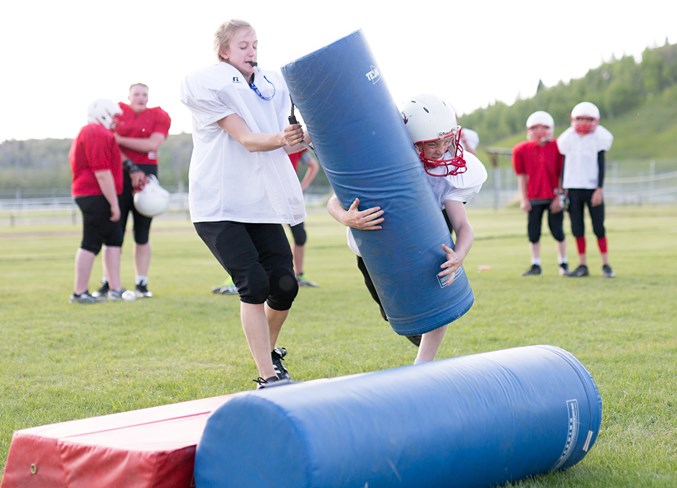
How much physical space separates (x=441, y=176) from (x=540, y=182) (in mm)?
A: 7661

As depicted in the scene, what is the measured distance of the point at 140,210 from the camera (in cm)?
1004

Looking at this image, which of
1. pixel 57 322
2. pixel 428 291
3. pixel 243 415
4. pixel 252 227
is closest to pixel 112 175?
pixel 57 322

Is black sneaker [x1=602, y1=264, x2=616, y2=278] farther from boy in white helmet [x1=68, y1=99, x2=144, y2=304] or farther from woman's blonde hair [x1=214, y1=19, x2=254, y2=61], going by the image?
woman's blonde hair [x1=214, y1=19, x2=254, y2=61]

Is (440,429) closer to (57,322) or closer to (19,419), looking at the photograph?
(19,419)

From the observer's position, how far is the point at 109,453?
329 centimetres

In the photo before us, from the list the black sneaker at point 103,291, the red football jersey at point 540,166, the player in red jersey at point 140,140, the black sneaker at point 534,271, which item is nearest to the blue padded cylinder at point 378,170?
the player in red jersey at point 140,140

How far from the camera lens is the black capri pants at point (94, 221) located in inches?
378

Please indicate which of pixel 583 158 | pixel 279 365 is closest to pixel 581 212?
pixel 583 158

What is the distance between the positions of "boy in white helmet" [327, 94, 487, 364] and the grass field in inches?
41.0

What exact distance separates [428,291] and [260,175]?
1.17 m

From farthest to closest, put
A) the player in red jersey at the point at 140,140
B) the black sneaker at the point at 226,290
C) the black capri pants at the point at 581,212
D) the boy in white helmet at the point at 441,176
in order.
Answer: the black capri pants at the point at 581,212
the black sneaker at the point at 226,290
the player in red jersey at the point at 140,140
the boy in white helmet at the point at 441,176

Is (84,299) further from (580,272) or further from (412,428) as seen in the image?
(412,428)

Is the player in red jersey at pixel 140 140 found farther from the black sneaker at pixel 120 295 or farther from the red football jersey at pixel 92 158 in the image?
the red football jersey at pixel 92 158

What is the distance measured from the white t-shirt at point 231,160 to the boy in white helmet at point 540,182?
7.42m
